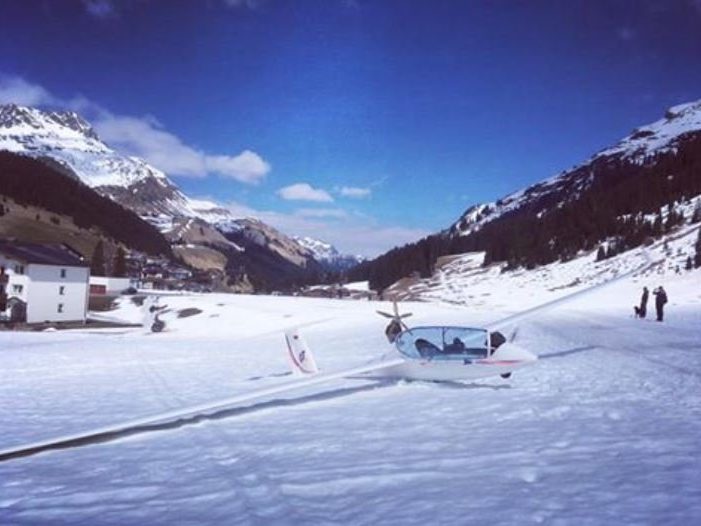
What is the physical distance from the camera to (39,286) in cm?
7038

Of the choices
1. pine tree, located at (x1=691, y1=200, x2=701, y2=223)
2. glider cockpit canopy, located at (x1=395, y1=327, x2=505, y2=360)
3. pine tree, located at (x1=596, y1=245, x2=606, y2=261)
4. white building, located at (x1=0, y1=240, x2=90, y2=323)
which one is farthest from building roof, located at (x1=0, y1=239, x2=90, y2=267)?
pine tree, located at (x1=691, y1=200, x2=701, y2=223)

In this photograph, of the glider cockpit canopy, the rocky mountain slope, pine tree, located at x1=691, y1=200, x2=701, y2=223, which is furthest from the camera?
the rocky mountain slope

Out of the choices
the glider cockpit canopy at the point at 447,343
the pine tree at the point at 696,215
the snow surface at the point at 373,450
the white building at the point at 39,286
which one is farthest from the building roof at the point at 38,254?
the pine tree at the point at 696,215

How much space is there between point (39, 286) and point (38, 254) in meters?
4.89

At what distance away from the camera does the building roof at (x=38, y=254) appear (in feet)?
230

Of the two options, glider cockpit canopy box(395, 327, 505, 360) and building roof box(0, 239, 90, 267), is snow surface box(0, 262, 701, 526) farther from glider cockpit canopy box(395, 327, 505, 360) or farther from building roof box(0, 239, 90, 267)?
building roof box(0, 239, 90, 267)

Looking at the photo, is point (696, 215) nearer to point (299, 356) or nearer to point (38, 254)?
point (299, 356)

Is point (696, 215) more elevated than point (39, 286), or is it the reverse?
point (696, 215)

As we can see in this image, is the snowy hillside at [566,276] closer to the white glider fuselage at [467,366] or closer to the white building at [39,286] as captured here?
the white building at [39,286]

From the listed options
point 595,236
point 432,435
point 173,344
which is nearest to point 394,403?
point 432,435

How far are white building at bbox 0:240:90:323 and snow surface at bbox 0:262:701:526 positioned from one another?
56579 millimetres

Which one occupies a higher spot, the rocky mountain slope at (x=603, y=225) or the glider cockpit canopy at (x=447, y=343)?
the rocky mountain slope at (x=603, y=225)

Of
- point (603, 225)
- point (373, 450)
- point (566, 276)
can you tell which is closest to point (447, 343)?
point (373, 450)

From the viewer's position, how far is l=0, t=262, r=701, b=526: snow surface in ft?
21.6
